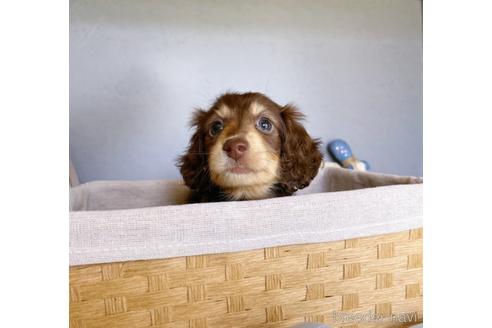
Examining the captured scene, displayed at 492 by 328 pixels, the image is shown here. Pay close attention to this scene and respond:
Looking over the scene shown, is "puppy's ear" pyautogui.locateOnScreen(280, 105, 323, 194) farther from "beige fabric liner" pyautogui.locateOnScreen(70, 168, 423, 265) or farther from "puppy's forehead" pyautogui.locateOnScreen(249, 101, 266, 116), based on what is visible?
"beige fabric liner" pyautogui.locateOnScreen(70, 168, 423, 265)

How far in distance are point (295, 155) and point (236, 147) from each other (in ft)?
0.49

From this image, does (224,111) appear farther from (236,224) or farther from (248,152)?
(236,224)

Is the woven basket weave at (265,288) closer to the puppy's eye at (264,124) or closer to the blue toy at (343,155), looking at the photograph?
the puppy's eye at (264,124)

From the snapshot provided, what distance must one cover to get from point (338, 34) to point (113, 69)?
816 mm

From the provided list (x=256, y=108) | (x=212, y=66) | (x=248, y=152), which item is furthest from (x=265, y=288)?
(x=212, y=66)

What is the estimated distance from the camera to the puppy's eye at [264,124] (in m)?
0.64

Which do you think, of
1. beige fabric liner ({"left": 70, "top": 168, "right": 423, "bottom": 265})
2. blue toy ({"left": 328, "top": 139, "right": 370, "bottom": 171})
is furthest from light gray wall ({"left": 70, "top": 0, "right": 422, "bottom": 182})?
beige fabric liner ({"left": 70, "top": 168, "right": 423, "bottom": 265})

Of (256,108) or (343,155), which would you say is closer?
(256,108)

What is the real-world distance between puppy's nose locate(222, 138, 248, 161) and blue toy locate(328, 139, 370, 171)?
0.84 metres

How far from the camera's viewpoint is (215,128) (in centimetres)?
65

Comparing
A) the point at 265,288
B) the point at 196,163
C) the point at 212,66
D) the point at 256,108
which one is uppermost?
the point at 212,66

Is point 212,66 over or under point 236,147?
over

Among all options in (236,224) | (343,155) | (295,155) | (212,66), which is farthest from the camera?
(343,155)

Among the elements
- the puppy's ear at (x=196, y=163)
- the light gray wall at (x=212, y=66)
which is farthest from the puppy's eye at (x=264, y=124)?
the light gray wall at (x=212, y=66)
